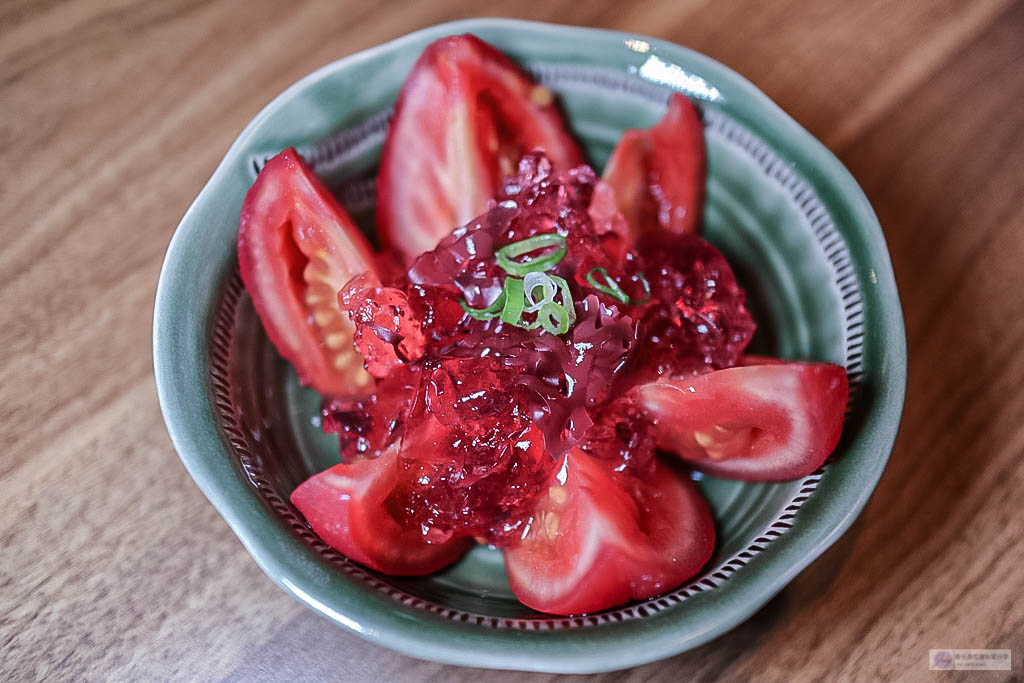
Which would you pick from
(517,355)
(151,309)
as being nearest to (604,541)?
(517,355)

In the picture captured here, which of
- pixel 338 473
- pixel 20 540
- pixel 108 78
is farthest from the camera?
pixel 108 78

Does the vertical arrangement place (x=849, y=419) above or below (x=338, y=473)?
below

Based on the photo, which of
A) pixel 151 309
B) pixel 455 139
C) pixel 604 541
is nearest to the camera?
pixel 604 541

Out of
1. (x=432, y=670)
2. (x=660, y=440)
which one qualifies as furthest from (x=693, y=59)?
(x=432, y=670)

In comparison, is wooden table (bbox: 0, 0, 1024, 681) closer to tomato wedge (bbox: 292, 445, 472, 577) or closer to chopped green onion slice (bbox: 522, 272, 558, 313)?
tomato wedge (bbox: 292, 445, 472, 577)

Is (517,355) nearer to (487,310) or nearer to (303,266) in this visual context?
(487,310)

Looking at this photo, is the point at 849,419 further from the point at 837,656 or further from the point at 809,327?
the point at 837,656
